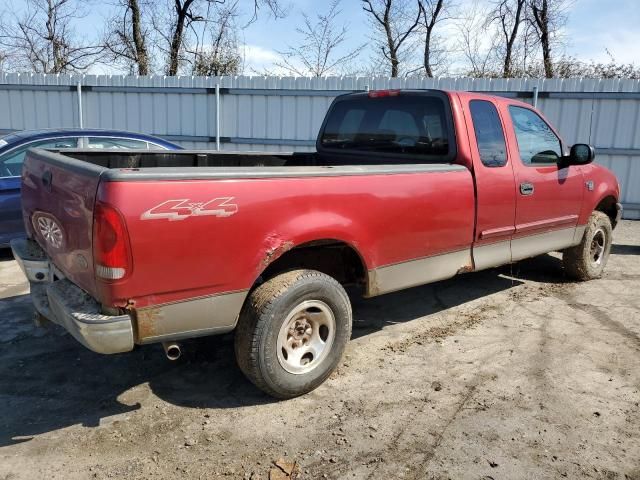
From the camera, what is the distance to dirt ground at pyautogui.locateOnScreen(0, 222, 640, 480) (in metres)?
2.85

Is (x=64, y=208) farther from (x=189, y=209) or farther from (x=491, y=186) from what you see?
(x=491, y=186)

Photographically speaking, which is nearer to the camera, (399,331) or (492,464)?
(492,464)

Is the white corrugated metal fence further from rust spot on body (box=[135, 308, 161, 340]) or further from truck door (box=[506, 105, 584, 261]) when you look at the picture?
rust spot on body (box=[135, 308, 161, 340])

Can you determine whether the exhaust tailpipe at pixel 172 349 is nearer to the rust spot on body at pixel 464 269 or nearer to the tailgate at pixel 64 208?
the tailgate at pixel 64 208

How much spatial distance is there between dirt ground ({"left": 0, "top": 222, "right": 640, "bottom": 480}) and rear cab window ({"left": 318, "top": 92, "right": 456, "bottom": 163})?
1.50m

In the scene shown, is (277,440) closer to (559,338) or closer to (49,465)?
(49,465)

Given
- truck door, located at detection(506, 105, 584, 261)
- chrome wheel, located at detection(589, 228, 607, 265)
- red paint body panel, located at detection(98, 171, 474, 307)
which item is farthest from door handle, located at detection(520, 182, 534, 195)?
chrome wheel, located at detection(589, 228, 607, 265)

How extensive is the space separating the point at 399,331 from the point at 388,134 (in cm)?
172

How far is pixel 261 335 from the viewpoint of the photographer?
10.4 ft

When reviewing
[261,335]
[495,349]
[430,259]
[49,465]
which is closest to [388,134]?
[430,259]

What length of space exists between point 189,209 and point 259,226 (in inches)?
17.0

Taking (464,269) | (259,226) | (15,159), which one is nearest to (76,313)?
(259,226)

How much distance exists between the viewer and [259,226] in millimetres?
3072

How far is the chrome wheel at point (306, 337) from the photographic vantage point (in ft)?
11.1
